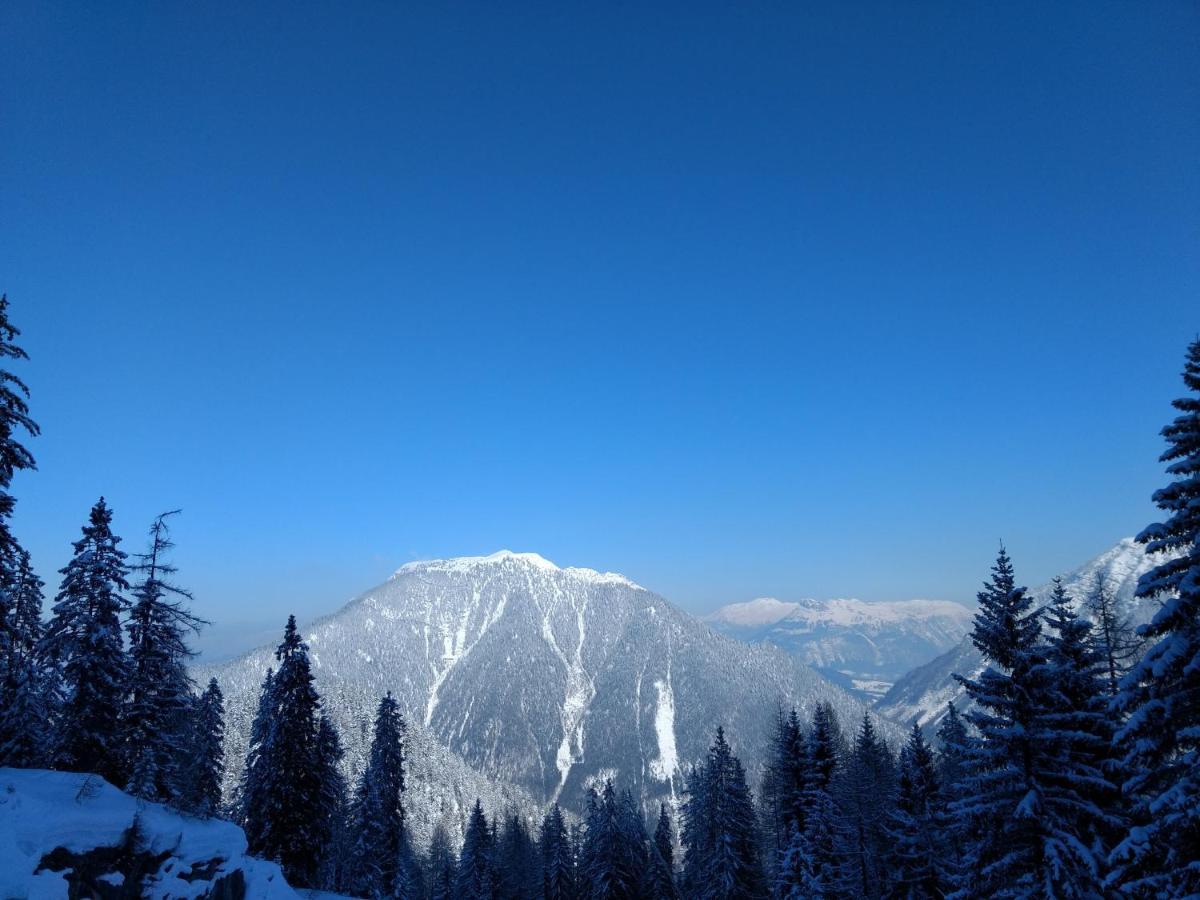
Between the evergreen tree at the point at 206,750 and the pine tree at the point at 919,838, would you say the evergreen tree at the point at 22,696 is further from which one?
the pine tree at the point at 919,838

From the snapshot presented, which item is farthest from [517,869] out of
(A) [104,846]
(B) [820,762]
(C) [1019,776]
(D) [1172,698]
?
(D) [1172,698]

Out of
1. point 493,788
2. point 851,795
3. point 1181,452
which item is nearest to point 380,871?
point 851,795

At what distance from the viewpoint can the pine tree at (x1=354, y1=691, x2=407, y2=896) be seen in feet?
147

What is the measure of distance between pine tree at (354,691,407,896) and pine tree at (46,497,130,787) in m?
19.1

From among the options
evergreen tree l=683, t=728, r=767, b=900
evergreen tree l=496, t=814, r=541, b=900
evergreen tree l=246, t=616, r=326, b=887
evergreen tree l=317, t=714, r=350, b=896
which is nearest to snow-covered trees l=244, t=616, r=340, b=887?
evergreen tree l=246, t=616, r=326, b=887

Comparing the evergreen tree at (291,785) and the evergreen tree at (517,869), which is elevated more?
the evergreen tree at (291,785)

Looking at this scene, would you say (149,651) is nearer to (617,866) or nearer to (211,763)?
(211,763)

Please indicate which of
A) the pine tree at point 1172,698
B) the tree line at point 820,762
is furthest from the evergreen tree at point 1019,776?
the pine tree at point 1172,698

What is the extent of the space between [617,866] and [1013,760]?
37375mm

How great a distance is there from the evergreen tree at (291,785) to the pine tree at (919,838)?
3047cm

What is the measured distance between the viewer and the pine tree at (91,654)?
2795cm

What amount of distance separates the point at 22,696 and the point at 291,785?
13.3 meters

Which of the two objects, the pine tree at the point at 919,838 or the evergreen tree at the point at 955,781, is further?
the pine tree at the point at 919,838

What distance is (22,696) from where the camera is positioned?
2553 cm
